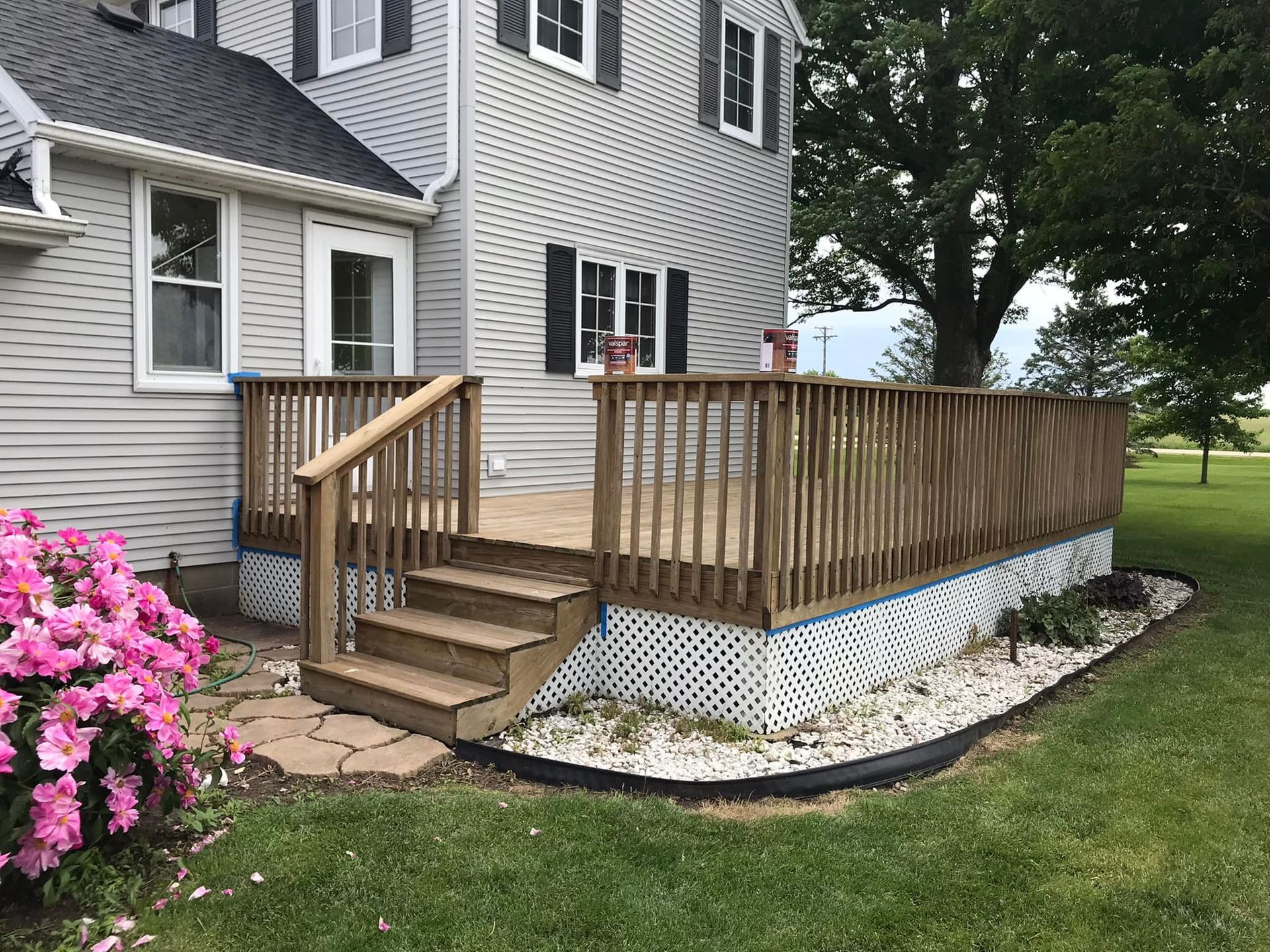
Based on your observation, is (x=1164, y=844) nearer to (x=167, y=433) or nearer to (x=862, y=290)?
(x=167, y=433)

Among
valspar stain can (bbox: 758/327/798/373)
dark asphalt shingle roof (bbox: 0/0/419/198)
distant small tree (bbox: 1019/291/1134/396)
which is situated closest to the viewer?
valspar stain can (bbox: 758/327/798/373)

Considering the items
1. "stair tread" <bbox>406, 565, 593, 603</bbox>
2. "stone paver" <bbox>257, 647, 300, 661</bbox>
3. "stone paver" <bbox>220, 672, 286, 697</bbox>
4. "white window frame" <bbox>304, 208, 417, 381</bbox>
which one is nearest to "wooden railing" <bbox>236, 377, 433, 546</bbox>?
"white window frame" <bbox>304, 208, 417, 381</bbox>

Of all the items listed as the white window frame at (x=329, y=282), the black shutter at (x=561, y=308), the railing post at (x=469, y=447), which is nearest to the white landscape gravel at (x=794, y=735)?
the railing post at (x=469, y=447)

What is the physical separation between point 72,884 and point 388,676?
5.69ft

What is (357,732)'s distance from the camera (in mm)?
4129

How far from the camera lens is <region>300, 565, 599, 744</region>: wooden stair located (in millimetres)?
4137

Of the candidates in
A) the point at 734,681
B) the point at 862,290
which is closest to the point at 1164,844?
the point at 734,681

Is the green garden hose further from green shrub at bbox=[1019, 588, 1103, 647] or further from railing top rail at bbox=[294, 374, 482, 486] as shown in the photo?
green shrub at bbox=[1019, 588, 1103, 647]

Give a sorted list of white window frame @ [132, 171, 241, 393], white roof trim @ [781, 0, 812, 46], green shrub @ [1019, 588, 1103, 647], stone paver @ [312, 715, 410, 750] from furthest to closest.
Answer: white roof trim @ [781, 0, 812, 46]
green shrub @ [1019, 588, 1103, 647]
white window frame @ [132, 171, 241, 393]
stone paver @ [312, 715, 410, 750]

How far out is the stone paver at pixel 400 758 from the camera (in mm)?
3750

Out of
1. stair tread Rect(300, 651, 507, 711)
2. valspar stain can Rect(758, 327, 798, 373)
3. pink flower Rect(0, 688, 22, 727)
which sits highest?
valspar stain can Rect(758, 327, 798, 373)

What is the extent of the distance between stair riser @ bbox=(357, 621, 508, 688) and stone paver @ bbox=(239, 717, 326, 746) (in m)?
0.49

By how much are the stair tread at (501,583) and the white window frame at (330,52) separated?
4.87 meters

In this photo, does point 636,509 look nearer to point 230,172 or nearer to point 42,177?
point 230,172
